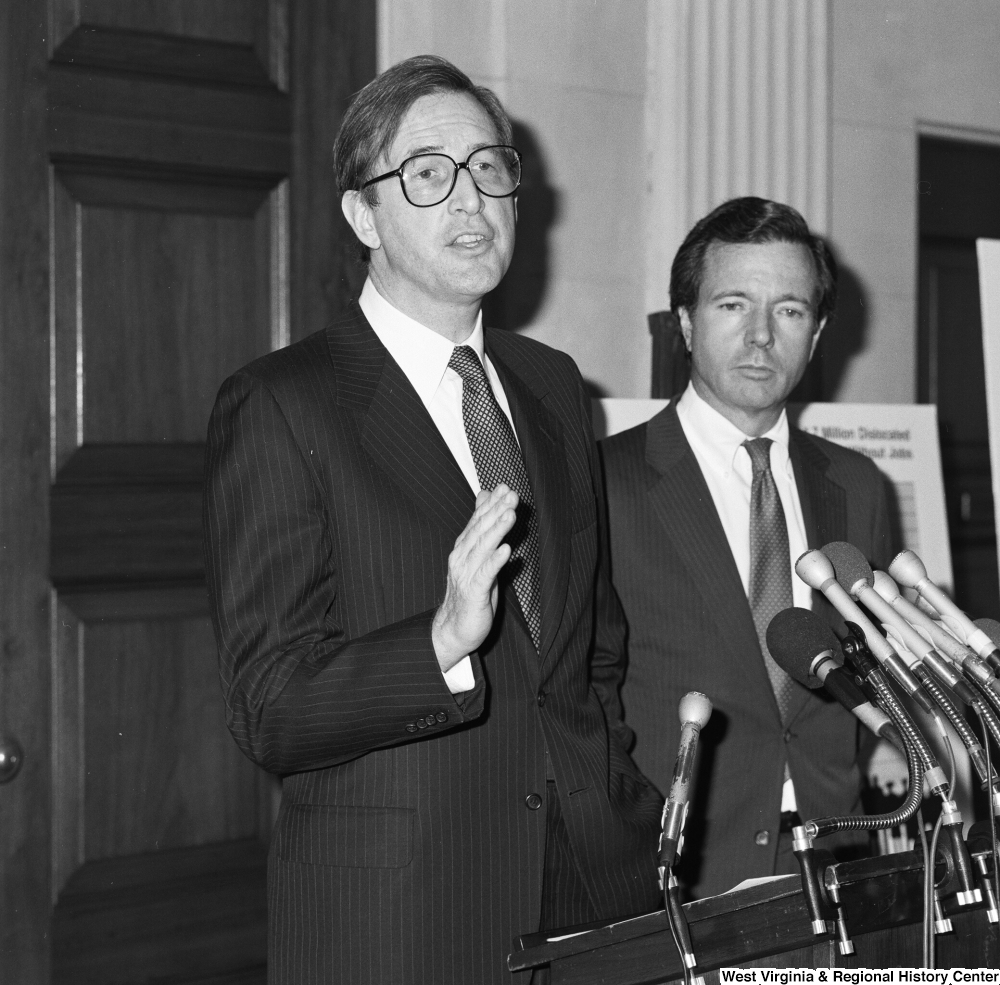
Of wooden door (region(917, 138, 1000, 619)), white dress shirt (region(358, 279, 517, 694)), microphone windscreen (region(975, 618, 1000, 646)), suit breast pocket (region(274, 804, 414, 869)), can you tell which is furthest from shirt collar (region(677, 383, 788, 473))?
wooden door (region(917, 138, 1000, 619))

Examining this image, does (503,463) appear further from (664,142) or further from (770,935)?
(664,142)

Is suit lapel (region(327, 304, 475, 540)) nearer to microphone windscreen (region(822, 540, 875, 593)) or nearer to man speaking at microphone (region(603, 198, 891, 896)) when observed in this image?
microphone windscreen (region(822, 540, 875, 593))

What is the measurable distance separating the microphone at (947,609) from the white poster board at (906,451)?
5.41 feet

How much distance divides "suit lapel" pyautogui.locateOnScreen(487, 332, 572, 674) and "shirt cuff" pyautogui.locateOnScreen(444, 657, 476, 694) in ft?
0.68

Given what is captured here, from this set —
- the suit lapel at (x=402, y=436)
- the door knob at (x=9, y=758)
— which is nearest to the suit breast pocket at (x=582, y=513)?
the suit lapel at (x=402, y=436)

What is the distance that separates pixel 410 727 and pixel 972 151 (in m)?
3.45

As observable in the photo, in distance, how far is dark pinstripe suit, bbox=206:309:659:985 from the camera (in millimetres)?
1694

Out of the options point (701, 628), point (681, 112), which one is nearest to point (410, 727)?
point (701, 628)

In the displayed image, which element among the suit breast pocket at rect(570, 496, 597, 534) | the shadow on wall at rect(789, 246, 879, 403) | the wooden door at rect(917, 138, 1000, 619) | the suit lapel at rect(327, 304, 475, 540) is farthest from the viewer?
the wooden door at rect(917, 138, 1000, 619)

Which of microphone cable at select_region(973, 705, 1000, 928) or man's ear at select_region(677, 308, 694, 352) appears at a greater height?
man's ear at select_region(677, 308, 694, 352)

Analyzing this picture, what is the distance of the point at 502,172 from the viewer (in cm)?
204

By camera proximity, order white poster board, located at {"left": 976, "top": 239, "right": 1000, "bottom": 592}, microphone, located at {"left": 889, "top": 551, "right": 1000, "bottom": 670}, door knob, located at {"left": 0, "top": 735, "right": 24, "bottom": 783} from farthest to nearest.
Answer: white poster board, located at {"left": 976, "top": 239, "right": 1000, "bottom": 592} → door knob, located at {"left": 0, "top": 735, "right": 24, "bottom": 783} → microphone, located at {"left": 889, "top": 551, "right": 1000, "bottom": 670}

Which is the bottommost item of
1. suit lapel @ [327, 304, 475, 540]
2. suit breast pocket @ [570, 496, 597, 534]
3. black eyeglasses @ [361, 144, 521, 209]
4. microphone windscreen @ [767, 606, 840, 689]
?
microphone windscreen @ [767, 606, 840, 689]

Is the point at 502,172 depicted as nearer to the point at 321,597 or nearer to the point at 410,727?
the point at 321,597
